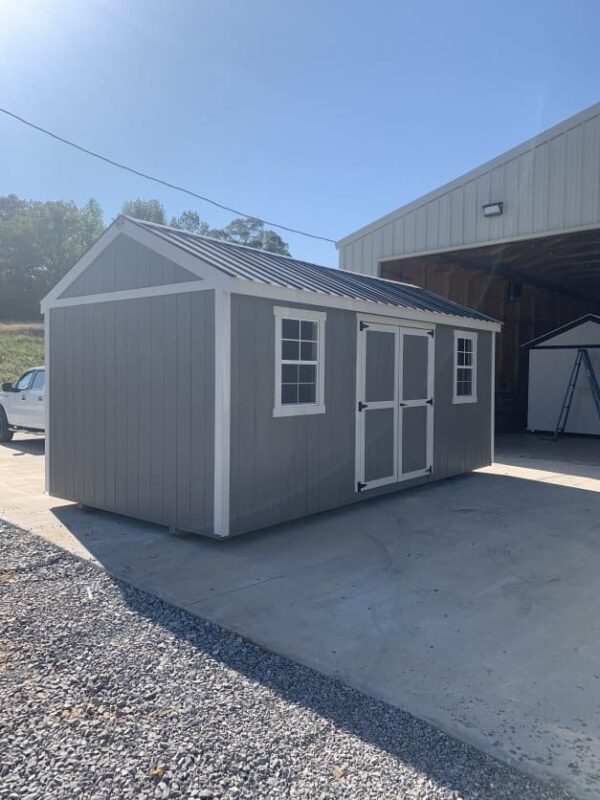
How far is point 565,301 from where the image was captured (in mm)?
19047

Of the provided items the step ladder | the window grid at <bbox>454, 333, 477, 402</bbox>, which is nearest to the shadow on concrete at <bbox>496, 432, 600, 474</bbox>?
the step ladder

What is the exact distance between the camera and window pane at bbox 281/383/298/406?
6031mm

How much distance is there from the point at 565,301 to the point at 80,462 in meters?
16.4

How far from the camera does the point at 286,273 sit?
651cm

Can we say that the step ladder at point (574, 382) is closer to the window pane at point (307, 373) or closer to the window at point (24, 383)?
the window pane at point (307, 373)

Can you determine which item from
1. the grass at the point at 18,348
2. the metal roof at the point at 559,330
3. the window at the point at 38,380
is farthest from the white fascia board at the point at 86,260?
the grass at the point at 18,348

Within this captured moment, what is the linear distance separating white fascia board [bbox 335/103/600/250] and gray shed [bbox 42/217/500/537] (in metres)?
4.37

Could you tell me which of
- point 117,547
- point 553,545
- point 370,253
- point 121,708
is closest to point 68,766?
point 121,708

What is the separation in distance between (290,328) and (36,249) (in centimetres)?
3934

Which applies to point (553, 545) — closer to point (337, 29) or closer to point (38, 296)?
point (337, 29)

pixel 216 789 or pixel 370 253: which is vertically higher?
pixel 370 253

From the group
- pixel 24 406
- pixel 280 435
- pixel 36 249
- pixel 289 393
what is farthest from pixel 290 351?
pixel 36 249

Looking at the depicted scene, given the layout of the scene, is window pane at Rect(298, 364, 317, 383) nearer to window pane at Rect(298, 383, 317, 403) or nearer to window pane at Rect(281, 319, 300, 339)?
window pane at Rect(298, 383, 317, 403)

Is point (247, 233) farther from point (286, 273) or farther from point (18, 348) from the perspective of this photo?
point (286, 273)
